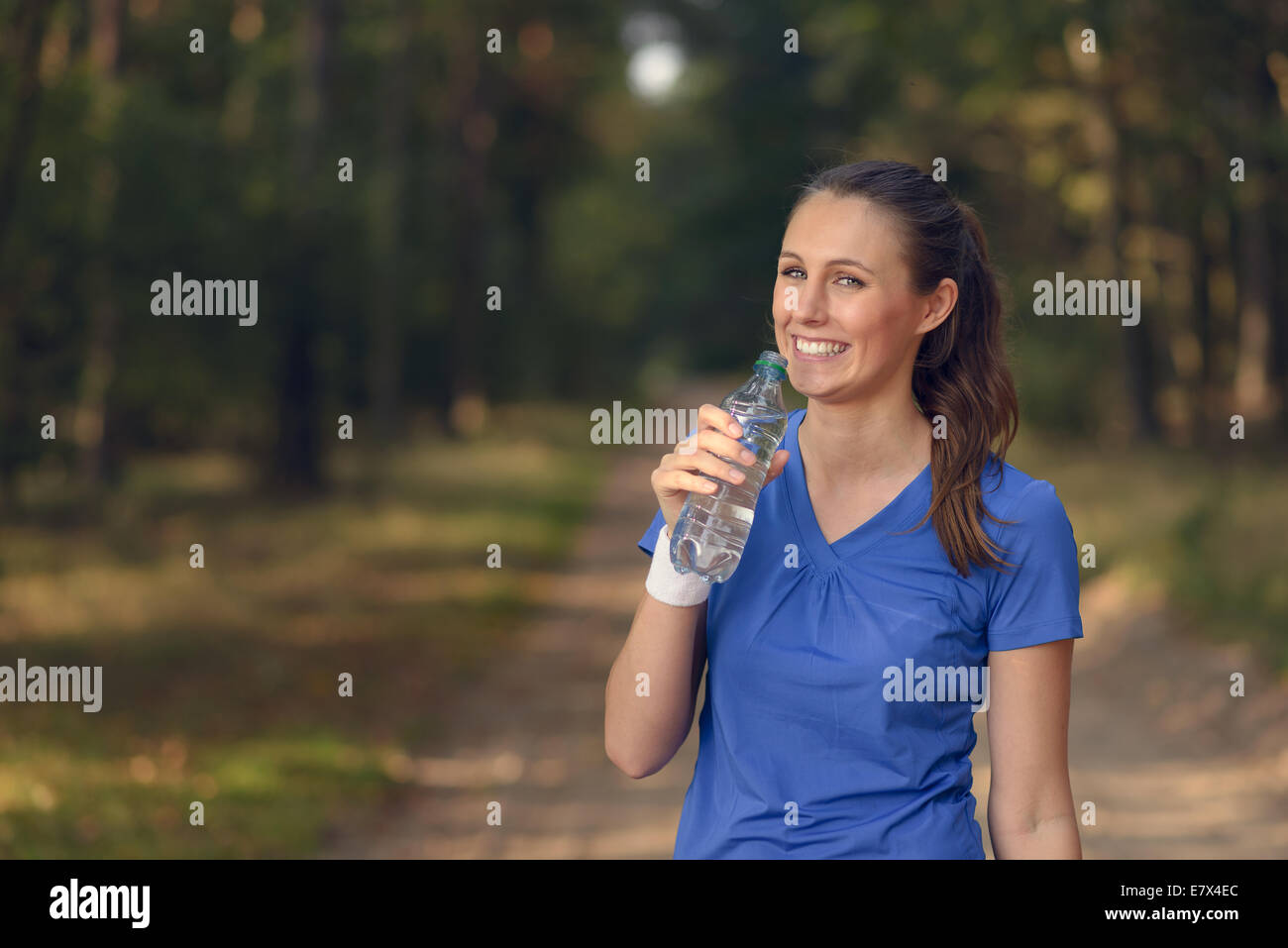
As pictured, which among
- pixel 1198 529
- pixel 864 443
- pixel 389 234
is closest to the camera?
pixel 864 443

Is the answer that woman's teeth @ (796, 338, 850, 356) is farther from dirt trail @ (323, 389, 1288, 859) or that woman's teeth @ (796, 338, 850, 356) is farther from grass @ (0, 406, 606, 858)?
grass @ (0, 406, 606, 858)

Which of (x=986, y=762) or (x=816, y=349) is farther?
(x=986, y=762)

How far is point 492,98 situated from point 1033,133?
1417cm

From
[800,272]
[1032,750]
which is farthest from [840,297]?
[1032,750]

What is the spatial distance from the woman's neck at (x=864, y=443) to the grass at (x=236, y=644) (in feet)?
16.2

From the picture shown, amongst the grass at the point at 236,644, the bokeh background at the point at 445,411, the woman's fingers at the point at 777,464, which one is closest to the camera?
the woman's fingers at the point at 777,464

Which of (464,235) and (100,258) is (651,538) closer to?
(100,258)

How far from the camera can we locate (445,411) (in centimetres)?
3388

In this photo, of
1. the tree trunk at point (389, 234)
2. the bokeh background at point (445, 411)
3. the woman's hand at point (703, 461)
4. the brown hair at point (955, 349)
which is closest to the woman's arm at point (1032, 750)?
the brown hair at point (955, 349)

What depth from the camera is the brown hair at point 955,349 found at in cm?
279

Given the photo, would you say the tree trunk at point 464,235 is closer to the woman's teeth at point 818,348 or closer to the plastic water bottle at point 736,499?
the plastic water bottle at point 736,499

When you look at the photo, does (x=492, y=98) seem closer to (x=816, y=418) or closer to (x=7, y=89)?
(x=7, y=89)

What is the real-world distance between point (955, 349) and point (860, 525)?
52cm

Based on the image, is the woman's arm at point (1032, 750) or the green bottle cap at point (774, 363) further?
the green bottle cap at point (774, 363)
